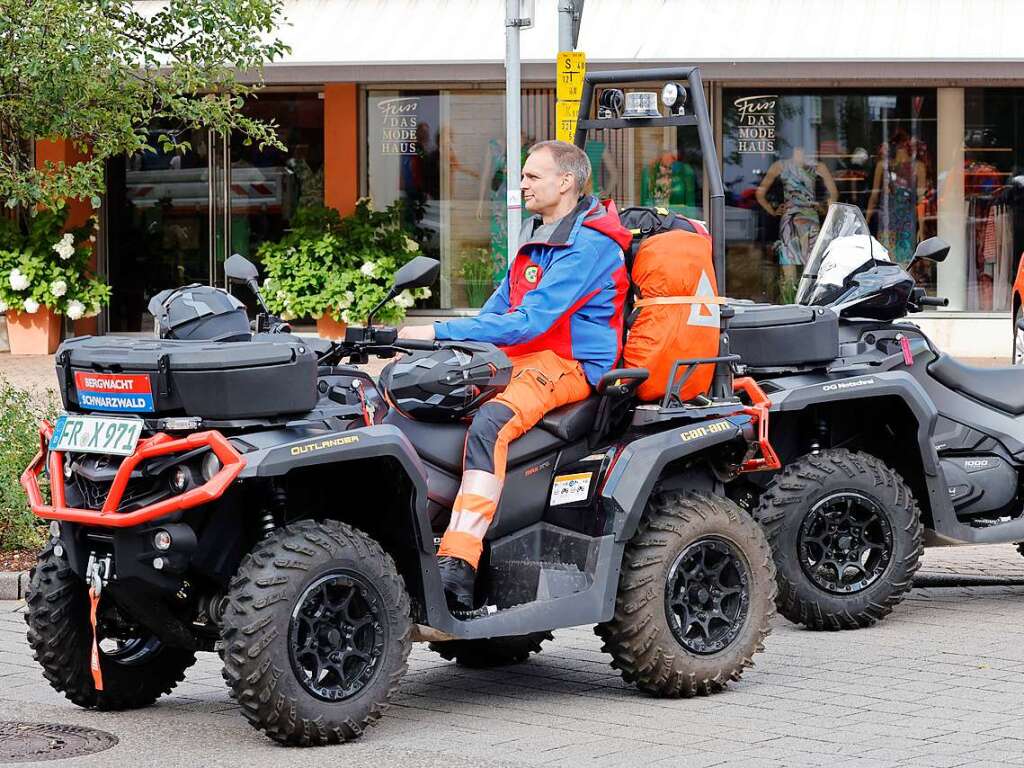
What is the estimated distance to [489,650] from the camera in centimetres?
732

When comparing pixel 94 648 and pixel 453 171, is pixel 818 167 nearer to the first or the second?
pixel 453 171

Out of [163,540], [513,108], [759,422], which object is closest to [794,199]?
[513,108]

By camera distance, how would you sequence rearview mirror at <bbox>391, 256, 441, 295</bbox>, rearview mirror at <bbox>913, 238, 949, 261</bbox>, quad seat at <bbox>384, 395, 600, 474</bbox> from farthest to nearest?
rearview mirror at <bbox>913, 238, 949, 261</bbox> → quad seat at <bbox>384, 395, 600, 474</bbox> → rearview mirror at <bbox>391, 256, 441, 295</bbox>

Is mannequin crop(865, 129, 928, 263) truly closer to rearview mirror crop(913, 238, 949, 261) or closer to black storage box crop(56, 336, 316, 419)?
rearview mirror crop(913, 238, 949, 261)

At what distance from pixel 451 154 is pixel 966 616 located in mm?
13598

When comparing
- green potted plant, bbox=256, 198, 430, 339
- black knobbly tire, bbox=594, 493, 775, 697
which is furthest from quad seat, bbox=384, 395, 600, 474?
green potted plant, bbox=256, 198, 430, 339

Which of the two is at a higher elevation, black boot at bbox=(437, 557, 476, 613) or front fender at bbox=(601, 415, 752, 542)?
front fender at bbox=(601, 415, 752, 542)

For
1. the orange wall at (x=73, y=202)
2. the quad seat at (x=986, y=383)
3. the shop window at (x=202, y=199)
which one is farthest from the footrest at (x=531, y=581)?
the orange wall at (x=73, y=202)

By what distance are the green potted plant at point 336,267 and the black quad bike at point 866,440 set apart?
11030 mm

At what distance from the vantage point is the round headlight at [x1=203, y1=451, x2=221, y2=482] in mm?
5656

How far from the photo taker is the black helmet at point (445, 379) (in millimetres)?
6215

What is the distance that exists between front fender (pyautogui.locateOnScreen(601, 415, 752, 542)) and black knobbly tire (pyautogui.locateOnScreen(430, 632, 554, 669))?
0.88 meters

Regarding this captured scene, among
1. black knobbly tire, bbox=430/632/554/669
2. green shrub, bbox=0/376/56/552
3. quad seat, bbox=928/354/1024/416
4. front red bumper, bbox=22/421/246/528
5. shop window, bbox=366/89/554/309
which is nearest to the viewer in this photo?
front red bumper, bbox=22/421/246/528

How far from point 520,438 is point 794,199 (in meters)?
14.4
